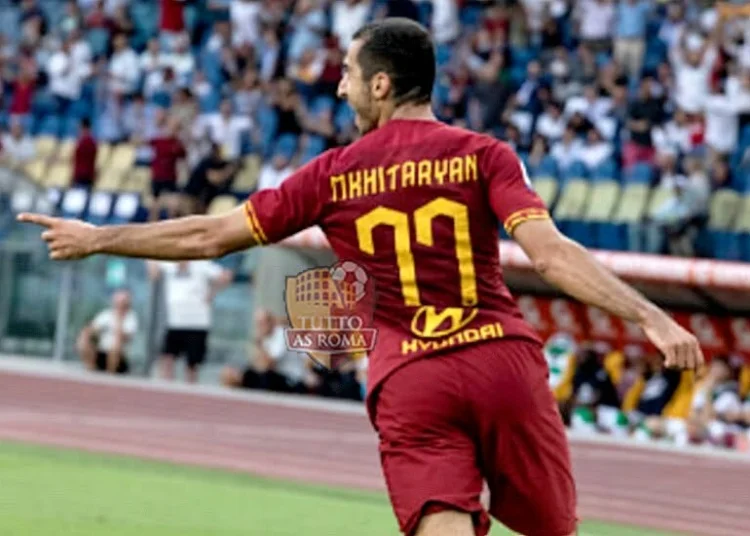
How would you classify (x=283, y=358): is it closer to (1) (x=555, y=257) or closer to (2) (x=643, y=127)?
(2) (x=643, y=127)

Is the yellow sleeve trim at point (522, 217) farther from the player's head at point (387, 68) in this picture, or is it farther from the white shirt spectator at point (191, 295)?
the white shirt spectator at point (191, 295)

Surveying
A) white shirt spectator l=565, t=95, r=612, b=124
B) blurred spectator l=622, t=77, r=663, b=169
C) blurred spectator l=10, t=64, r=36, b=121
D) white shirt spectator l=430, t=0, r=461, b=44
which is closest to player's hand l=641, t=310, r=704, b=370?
blurred spectator l=622, t=77, r=663, b=169

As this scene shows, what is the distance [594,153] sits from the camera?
20.8 m

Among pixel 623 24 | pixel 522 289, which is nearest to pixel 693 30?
pixel 623 24

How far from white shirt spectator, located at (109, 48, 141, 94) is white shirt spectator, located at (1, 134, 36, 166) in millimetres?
1404

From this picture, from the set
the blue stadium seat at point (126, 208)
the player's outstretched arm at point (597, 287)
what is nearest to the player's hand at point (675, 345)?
the player's outstretched arm at point (597, 287)

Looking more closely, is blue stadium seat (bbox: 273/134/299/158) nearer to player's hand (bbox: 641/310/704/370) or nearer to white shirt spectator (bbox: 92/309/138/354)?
white shirt spectator (bbox: 92/309/138/354)

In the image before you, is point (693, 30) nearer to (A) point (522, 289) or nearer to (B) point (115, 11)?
(A) point (522, 289)

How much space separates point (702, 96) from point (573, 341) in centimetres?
351

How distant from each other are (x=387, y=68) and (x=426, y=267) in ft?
1.86

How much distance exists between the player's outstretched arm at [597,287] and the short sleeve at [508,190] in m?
0.03

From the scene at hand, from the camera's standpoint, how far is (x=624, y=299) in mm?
5145

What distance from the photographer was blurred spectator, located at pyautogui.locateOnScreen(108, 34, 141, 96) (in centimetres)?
2684

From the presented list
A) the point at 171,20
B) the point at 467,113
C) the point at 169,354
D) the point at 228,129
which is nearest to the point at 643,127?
the point at 467,113
